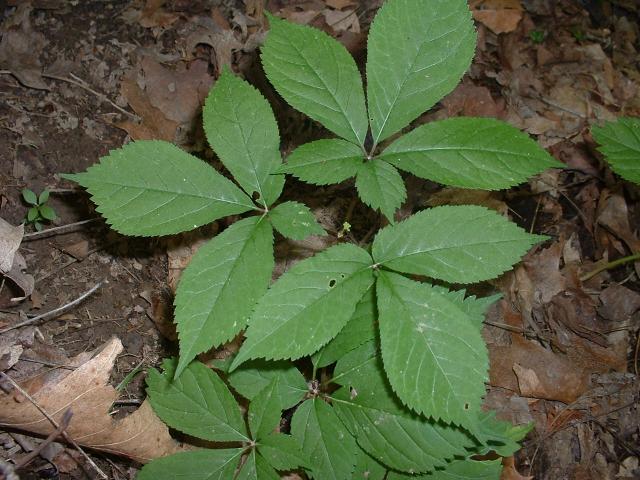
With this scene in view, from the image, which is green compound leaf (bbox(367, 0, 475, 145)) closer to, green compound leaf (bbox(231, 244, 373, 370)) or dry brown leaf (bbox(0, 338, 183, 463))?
green compound leaf (bbox(231, 244, 373, 370))

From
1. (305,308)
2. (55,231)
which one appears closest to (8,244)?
(55,231)

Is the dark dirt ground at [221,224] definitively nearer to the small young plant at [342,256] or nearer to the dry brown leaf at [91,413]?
the dry brown leaf at [91,413]

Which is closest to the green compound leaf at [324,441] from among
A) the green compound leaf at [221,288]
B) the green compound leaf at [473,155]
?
the green compound leaf at [221,288]

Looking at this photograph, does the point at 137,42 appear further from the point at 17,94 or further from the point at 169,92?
the point at 17,94

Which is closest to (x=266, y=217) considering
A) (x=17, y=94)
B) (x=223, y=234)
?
(x=223, y=234)

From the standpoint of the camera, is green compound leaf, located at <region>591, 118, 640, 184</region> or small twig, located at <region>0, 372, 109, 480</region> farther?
green compound leaf, located at <region>591, 118, 640, 184</region>

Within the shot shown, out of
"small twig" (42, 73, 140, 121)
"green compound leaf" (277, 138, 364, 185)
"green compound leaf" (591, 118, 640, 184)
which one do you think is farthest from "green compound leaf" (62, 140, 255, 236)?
"green compound leaf" (591, 118, 640, 184)

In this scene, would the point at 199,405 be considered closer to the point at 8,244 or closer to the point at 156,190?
the point at 156,190
